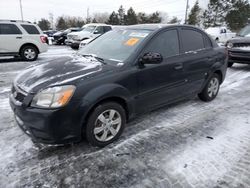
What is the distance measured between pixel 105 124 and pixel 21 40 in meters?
8.56

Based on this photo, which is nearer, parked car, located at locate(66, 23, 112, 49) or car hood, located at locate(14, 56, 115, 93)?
car hood, located at locate(14, 56, 115, 93)

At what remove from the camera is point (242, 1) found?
40.0 meters

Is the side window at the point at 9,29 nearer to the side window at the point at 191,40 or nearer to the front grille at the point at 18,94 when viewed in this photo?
the front grille at the point at 18,94

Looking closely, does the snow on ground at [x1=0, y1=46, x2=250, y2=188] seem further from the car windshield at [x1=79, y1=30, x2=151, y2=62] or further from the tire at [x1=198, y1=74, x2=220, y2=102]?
the car windshield at [x1=79, y1=30, x2=151, y2=62]

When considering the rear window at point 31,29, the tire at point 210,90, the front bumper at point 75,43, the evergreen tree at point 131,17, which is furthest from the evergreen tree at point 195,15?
the tire at point 210,90

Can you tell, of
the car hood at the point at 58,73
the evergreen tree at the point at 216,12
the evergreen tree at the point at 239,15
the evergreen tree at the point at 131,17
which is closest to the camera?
the car hood at the point at 58,73

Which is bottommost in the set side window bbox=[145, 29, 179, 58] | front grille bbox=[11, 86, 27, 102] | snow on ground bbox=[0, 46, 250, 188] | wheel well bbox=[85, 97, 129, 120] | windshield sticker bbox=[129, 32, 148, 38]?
snow on ground bbox=[0, 46, 250, 188]

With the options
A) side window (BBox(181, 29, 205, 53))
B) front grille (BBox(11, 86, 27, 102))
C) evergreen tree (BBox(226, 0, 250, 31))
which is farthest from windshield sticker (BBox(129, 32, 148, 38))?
evergreen tree (BBox(226, 0, 250, 31))

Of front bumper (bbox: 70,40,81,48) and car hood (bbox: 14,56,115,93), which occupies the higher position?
car hood (bbox: 14,56,115,93)

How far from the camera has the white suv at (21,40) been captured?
9.63 metres

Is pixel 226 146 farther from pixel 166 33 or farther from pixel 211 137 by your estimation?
pixel 166 33

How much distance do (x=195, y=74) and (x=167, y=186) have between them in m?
2.56

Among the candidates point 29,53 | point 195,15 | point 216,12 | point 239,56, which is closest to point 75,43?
point 29,53

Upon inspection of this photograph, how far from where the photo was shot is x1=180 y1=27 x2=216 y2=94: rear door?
13.7ft
